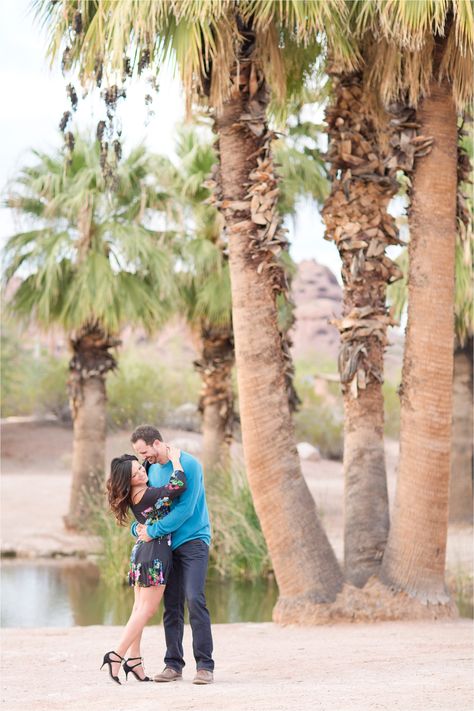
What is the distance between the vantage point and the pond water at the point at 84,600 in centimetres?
1311

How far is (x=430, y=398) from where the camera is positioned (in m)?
10.3

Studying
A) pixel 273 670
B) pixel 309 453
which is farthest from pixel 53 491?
pixel 273 670

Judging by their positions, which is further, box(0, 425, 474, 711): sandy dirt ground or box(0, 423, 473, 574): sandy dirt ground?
box(0, 423, 473, 574): sandy dirt ground

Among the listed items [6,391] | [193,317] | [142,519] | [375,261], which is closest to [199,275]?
[193,317]

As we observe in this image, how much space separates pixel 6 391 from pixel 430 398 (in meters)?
33.6

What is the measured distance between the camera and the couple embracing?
21.5ft

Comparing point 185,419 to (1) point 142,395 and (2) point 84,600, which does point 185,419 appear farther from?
(2) point 84,600

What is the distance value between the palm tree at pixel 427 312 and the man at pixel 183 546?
403 centimetres

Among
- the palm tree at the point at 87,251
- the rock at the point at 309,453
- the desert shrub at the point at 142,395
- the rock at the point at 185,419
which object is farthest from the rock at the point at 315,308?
the palm tree at the point at 87,251

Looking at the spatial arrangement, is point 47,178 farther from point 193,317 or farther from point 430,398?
point 430,398

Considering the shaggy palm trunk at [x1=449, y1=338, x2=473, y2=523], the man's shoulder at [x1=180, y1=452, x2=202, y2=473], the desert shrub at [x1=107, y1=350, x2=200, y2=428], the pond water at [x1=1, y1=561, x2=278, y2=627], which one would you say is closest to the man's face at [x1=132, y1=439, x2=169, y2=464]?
the man's shoulder at [x1=180, y1=452, x2=202, y2=473]

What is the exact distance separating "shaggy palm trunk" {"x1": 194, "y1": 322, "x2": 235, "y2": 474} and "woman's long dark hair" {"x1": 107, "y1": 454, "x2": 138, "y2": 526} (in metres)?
13.5

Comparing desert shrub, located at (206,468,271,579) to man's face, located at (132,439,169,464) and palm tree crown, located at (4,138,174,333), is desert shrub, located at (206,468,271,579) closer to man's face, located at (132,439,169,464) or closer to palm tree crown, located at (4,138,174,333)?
palm tree crown, located at (4,138,174,333)

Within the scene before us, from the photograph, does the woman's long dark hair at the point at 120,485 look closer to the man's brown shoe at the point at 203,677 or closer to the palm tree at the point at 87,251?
the man's brown shoe at the point at 203,677
